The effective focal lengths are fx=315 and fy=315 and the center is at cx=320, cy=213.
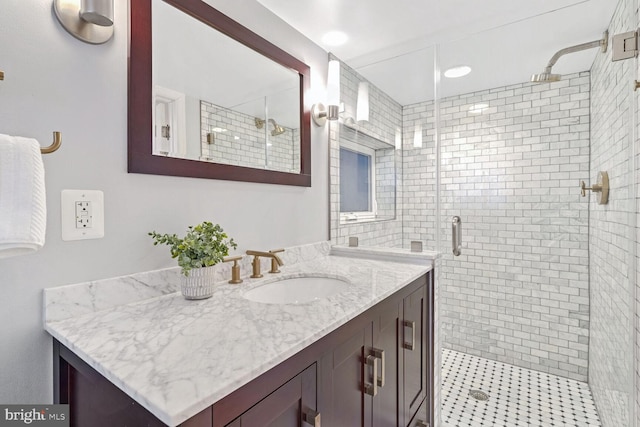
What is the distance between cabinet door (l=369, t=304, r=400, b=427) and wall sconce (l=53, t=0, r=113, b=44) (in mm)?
1327

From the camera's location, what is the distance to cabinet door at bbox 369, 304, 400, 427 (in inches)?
45.6

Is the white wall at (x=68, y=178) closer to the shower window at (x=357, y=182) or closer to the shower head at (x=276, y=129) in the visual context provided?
the shower head at (x=276, y=129)

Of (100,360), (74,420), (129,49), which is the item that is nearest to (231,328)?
(100,360)

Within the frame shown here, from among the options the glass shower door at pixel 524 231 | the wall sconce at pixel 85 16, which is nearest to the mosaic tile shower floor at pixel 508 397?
the glass shower door at pixel 524 231

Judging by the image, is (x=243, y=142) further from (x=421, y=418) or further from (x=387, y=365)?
(x=421, y=418)

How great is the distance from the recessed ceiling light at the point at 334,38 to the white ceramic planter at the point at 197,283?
155 centimetres

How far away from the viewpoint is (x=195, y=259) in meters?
1.08

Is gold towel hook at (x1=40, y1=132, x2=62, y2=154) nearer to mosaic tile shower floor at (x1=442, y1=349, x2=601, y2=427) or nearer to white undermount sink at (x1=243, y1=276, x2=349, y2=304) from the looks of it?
white undermount sink at (x1=243, y1=276, x2=349, y2=304)

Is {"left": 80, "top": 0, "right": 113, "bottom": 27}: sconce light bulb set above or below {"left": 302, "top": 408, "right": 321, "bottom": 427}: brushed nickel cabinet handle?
above

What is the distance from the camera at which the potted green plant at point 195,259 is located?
107 centimetres

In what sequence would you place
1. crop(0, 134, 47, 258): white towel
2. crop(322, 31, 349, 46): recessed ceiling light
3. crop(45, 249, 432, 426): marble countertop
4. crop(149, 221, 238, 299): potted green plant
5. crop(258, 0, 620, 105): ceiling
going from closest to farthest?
crop(45, 249, 432, 426): marble countertop
crop(0, 134, 47, 258): white towel
crop(149, 221, 238, 299): potted green plant
crop(258, 0, 620, 105): ceiling
crop(322, 31, 349, 46): recessed ceiling light

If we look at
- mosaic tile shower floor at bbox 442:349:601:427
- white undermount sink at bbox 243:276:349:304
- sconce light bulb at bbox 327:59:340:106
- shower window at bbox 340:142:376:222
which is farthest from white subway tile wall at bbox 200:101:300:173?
mosaic tile shower floor at bbox 442:349:601:427

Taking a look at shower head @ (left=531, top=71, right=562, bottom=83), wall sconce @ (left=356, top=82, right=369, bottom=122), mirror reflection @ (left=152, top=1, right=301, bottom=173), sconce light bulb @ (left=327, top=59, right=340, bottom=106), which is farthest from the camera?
wall sconce @ (left=356, top=82, right=369, bottom=122)

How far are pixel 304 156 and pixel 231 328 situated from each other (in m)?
1.20
